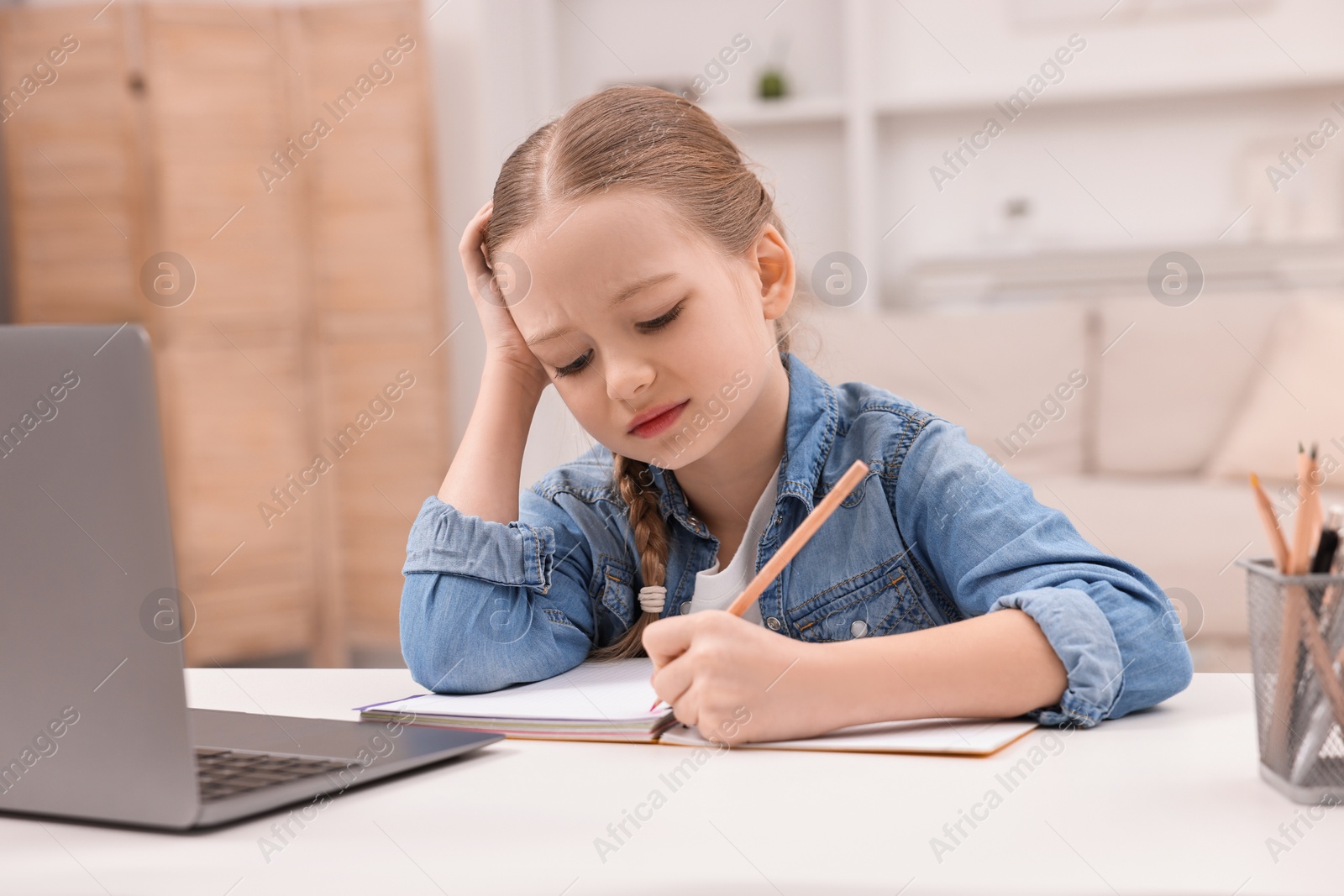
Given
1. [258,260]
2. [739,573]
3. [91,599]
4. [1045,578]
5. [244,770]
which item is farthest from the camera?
[258,260]

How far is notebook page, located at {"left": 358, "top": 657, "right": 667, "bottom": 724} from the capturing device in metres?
0.75

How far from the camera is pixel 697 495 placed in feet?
3.57

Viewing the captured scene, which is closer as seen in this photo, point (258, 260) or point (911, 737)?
point (911, 737)

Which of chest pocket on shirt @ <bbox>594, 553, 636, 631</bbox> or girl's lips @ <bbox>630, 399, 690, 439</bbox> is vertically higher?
girl's lips @ <bbox>630, 399, 690, 439</bbox>

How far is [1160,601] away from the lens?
81 centimetres

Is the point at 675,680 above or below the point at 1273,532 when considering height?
below

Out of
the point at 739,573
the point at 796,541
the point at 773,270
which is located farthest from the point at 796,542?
the point at 773,270

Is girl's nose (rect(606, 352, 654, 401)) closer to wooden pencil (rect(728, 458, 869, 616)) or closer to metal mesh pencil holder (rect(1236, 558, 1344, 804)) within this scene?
wooden pencil (rect(728, 458, 869, 616))

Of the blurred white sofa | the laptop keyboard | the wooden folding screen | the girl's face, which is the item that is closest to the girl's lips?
the girl's face

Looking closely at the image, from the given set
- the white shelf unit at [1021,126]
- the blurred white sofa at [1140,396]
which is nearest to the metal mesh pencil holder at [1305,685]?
the blurred white sofa at [1140,396]

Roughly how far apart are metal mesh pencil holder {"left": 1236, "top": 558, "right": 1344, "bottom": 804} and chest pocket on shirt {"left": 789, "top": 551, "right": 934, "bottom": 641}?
390mm

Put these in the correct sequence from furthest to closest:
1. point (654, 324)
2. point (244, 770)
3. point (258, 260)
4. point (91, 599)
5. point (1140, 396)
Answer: point (258, 260) < point (1140, 396) < point (654, 324) < point (244, 770) < point (91, 599)

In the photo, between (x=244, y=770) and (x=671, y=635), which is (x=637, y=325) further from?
(x=244, y=770)

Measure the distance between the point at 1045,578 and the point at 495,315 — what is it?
0.54 meters
